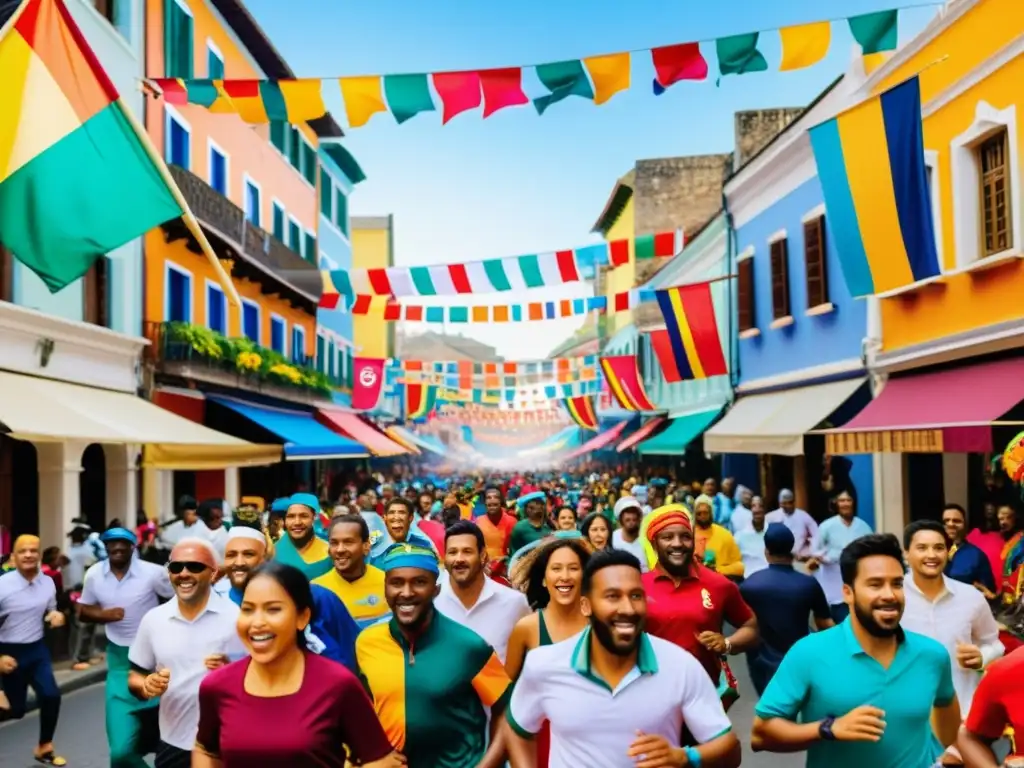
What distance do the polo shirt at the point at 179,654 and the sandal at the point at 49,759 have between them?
2.75 meters

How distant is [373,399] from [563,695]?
82.4 feet

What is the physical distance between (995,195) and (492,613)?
976 centimetres

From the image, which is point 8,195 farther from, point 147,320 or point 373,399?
point 373,399

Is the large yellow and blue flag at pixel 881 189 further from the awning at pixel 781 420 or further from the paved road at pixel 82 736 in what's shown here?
the awning at pixel 781 420

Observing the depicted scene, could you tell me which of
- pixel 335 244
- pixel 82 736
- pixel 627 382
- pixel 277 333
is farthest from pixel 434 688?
pixel 335 244

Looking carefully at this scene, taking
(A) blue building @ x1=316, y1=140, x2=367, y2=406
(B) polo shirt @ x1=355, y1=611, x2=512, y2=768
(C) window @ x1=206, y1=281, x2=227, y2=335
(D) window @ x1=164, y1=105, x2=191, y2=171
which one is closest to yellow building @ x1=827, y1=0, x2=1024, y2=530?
(B) polo shirt @ x1=355, y1=611, x2=512, y2=768

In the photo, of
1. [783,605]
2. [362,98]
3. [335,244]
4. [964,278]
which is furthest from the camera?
[335,244]

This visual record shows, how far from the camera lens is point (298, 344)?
29.6 meters

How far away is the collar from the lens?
3488 mm

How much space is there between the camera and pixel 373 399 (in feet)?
93.1

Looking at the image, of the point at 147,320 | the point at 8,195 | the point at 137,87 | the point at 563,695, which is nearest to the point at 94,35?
the point at 137,87

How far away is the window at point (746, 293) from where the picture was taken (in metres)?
21.8

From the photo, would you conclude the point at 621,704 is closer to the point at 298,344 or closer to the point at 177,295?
the point at 177,295

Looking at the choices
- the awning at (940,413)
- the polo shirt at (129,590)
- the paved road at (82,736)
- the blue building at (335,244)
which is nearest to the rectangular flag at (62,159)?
the polo shirt at (129,590)
